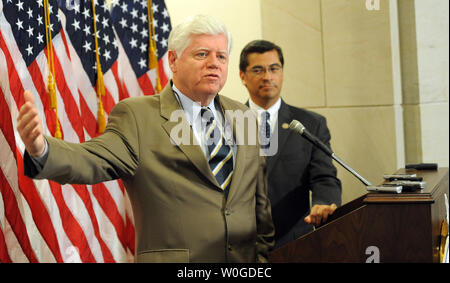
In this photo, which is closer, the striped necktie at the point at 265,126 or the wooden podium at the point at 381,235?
the wooden podium at the point at 381,235

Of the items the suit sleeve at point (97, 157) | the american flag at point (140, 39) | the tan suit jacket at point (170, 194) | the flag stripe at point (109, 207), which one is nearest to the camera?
the suit sleeve at point (97, 157)

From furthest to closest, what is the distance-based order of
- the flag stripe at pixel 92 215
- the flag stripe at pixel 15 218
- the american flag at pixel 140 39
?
the american flag at pixel 140 39, the flag stripe at pixel 92 215, the flag stripe at pixel 15 218

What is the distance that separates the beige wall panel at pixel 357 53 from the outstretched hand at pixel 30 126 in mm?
3354

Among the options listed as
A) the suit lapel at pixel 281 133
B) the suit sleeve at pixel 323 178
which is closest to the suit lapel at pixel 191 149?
the suit sleeve at pixel 323 178

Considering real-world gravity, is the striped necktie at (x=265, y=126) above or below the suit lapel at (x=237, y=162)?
above

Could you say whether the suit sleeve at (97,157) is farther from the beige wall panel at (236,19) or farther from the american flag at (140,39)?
the beige wall panel at (236,19)

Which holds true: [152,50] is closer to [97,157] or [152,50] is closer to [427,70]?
[427,70]

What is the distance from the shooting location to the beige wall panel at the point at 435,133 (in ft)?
15.2

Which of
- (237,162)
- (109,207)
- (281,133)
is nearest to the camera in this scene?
(237,162)

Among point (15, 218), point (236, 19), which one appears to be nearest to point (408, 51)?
point (236, 19)

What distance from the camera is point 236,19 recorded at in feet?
16.9

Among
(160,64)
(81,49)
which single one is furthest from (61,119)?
(160,64)

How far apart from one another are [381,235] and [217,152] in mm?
745
